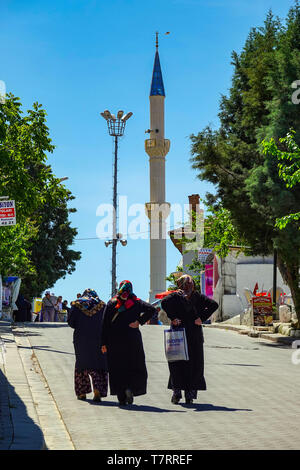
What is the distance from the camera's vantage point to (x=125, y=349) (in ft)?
38.9

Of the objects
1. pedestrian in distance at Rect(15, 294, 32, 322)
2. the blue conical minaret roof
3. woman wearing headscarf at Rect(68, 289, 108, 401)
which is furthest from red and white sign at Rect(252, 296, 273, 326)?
the blue conical minaret roof

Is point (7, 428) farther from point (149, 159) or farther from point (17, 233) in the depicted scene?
point (149, 159)

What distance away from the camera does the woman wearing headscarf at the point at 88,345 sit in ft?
40.0

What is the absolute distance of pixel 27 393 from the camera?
12117 mm

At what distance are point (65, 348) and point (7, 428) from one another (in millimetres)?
11729

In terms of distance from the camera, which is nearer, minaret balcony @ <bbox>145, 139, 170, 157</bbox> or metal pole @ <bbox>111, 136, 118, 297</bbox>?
metal pole @ <bbox>111, 136, 118, 297</bbox>

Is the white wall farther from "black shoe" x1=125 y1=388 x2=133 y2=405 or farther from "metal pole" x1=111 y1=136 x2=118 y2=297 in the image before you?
"black shoe" x1=125 y1=388 x2=133 y2=405

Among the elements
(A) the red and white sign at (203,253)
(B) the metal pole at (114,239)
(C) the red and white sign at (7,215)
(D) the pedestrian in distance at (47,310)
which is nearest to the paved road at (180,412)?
(C) the red and white sign at (7,215)

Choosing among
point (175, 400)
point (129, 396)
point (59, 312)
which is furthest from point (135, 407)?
point (59, 312)

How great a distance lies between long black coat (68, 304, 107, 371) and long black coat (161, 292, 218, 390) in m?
1.06

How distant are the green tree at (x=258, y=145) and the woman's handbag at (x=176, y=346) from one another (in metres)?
13.5

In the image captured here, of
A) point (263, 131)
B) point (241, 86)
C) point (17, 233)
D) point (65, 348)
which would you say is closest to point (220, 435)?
point (65, 348)

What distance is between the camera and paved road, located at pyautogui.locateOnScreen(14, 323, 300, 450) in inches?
335

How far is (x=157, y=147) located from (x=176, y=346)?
7236 centimetres
